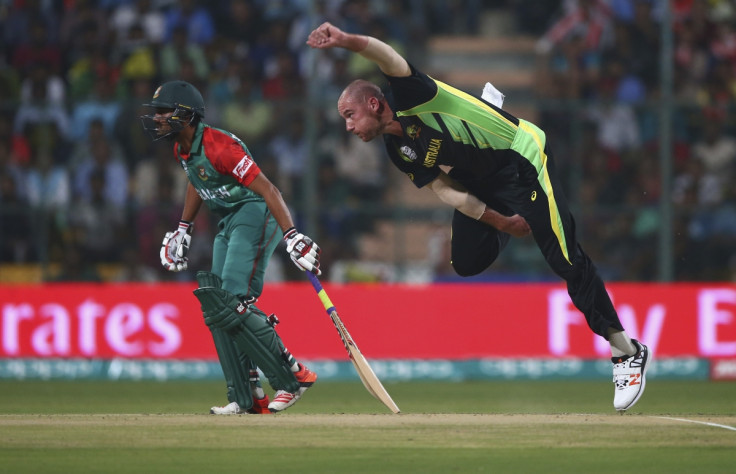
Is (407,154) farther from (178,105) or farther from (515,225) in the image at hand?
(178,105)

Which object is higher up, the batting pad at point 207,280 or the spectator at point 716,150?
the spectator at point 716,150

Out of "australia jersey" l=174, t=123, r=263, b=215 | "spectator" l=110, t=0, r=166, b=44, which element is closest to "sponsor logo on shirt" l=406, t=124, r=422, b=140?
"australia jersey" l=174, t=123, r=263, b=215

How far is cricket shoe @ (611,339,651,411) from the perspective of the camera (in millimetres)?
6910

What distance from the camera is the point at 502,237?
7.25 m

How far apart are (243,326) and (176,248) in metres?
0.76

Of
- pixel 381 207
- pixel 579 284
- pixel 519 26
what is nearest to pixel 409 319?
pixel 381 207

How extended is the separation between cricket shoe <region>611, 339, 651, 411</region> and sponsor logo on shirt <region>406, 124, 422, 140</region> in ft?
5.66

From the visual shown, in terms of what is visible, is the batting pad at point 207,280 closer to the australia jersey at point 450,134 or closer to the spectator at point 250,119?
the australia jersey at point 450,134

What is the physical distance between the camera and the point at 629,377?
6.91 meters

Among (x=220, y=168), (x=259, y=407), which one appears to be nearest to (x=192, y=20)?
(x=220, y=168)

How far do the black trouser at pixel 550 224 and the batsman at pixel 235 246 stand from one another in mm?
1026

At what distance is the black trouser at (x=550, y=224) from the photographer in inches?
264

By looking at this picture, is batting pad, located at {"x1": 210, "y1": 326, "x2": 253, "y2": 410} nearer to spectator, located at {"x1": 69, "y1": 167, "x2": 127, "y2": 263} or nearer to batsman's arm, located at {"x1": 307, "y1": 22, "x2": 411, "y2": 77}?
batsman's arm, located at {"x1": 307, "y1": 22, "x2": 411, "y2": 77}

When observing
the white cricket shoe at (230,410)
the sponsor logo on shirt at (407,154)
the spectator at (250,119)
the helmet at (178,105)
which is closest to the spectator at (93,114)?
the spectator at (250,119)
